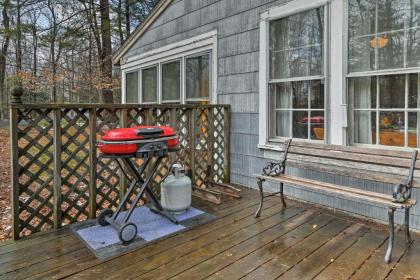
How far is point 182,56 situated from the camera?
18.1 feet

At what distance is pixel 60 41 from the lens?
12.7 meters

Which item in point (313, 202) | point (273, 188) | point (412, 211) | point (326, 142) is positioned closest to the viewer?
point (412, 211)

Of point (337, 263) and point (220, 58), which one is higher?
point (220, 58)

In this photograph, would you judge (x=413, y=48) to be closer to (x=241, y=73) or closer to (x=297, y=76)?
(x=297, y=76)

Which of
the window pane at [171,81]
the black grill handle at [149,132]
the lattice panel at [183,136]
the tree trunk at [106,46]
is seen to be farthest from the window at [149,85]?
the tree trunk at [106,46]

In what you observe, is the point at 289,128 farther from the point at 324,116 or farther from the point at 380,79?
the point at 380,79

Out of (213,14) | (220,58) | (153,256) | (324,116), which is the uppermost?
(213,14)

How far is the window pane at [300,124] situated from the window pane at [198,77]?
180 cm

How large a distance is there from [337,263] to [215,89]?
319 cm

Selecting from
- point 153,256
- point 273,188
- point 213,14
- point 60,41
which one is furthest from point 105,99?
point 153,256

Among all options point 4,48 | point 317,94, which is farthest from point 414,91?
point 4,48

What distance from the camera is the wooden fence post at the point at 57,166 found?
288 centimetres

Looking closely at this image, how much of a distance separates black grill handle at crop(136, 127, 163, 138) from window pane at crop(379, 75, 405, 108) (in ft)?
7.09

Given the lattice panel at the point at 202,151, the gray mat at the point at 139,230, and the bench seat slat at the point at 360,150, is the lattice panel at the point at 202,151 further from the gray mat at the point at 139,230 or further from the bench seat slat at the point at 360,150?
the bench seat slat at the point at 360,150
